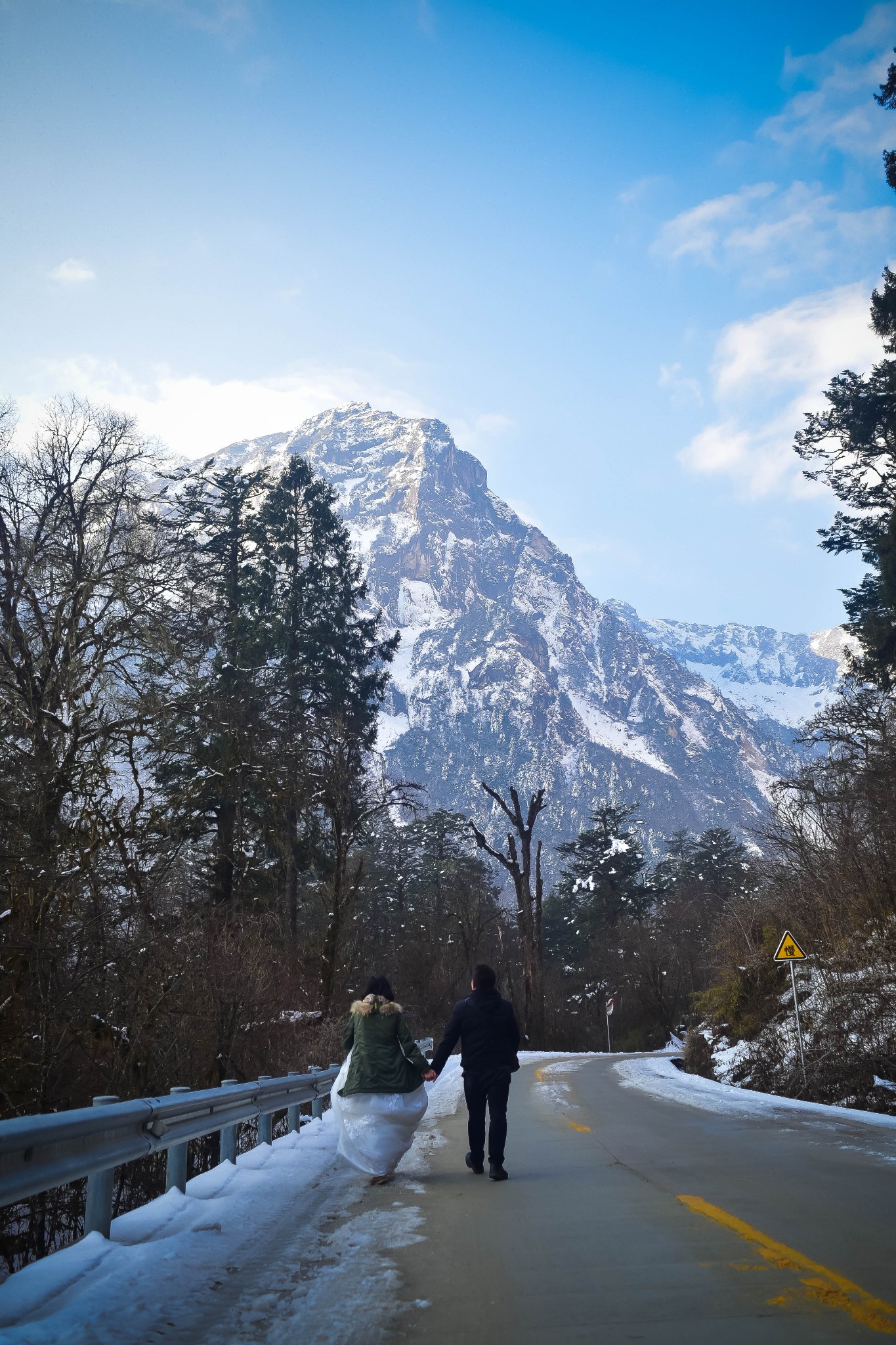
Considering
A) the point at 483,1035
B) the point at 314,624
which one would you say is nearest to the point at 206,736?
the point at 483,1035

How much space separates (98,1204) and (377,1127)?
3.62m

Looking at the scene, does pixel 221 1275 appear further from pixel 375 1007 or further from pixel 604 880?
pixel 604 880

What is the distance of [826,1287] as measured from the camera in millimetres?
4227

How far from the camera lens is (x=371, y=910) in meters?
58.9

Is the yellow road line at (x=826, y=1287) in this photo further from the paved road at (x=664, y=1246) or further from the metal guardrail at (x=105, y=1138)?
the metal guardrail at (x=105, y=1138)

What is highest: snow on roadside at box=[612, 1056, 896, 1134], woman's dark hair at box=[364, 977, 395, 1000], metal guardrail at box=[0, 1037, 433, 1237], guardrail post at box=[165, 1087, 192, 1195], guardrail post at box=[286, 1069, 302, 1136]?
woman's dark hair at box=[364, 977, 395, 1000]

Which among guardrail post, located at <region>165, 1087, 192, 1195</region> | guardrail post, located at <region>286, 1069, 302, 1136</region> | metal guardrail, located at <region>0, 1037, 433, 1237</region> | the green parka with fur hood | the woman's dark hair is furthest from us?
guardrail post, located at <region>286, 1069, 302, 1136</region>

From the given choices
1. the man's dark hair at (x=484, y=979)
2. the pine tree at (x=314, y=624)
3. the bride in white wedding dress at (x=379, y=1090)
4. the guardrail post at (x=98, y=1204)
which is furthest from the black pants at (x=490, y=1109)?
the pine tree at (x=314, y=624)

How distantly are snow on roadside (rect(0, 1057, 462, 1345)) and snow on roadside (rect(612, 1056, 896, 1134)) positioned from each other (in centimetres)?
641

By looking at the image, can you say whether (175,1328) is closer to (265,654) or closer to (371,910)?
(265,654)

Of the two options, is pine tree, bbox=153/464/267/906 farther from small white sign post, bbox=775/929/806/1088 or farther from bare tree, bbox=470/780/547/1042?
bare tree, bbox=470/780/547/1042

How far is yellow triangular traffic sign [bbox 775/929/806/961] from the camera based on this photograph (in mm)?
15969

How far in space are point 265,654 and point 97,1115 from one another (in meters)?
27.7

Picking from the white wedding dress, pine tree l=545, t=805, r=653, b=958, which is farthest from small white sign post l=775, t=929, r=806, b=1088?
pine tree l=545, t=805, r=653, b=958
